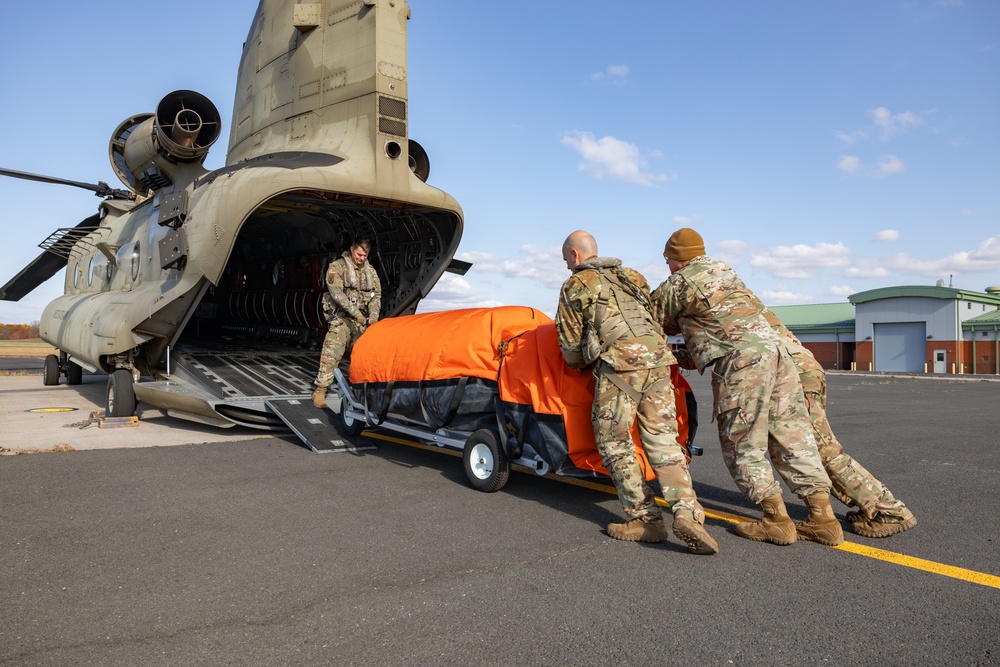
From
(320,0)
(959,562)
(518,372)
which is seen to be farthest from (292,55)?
(959,562)

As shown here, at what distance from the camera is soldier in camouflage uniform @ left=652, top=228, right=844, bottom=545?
3.92m

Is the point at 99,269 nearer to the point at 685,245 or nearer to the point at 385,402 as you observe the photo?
the point at 385,402

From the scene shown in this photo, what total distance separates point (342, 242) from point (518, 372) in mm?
7247

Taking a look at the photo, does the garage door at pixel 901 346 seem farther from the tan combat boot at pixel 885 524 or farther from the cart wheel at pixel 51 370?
the cart wheel at pixel 51 370

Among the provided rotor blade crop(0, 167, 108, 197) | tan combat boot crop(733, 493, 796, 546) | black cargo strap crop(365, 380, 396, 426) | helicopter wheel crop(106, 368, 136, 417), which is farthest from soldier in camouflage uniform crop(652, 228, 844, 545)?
rotor blade crop(0, 167, 108, 197)

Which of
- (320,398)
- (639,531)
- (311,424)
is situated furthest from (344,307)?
(639,531)

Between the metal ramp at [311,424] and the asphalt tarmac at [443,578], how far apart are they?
97cm

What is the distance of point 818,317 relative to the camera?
4334 cm

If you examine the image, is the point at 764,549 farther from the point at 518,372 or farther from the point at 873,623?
the point at 518,372

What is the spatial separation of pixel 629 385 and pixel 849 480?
154 cm

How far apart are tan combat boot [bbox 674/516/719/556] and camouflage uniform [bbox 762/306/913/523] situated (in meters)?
1.11

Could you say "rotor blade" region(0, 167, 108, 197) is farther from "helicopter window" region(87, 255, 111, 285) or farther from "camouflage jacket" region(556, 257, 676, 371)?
"camouflage jacket" region(556, 257, 676, 371)

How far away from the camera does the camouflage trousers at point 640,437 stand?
156 inches

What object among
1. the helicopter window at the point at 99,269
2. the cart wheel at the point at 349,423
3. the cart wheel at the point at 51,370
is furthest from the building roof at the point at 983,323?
the cart wheel at the point at 51,370
